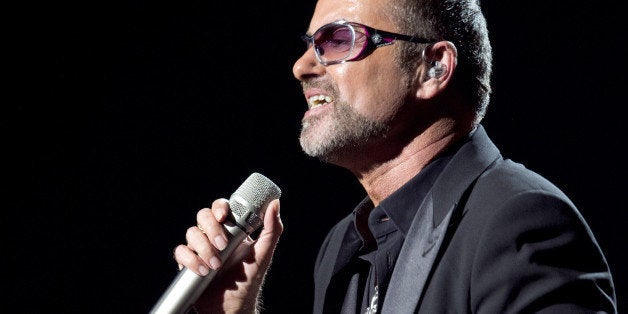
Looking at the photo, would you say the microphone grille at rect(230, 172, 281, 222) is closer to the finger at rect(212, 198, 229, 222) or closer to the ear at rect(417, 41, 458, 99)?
the finger at rect(212, 198, 229, 222)

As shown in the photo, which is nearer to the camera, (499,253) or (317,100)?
(499,253)

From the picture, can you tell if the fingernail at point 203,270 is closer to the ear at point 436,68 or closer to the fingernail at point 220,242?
the fingernail at point 220,242

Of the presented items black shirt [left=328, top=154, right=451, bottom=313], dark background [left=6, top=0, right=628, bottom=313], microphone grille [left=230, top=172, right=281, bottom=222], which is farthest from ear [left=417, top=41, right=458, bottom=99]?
dark background [left=6, top=0, right=628, bottom=313]

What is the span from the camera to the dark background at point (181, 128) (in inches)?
118

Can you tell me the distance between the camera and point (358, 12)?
6.53 ft

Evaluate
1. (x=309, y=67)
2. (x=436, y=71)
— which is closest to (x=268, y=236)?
(x=309, y=67)

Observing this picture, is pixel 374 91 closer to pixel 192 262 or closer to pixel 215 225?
pixel 215 225

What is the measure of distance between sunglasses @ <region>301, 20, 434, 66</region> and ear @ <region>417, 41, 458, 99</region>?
0.04m

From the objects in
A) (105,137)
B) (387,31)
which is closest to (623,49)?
(387,31)

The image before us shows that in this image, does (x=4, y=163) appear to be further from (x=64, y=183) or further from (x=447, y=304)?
(x=447, y=304)

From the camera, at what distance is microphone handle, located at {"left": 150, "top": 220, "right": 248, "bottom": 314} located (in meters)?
1.63

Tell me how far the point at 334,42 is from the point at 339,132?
0.34 metres

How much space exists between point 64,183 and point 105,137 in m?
0.37

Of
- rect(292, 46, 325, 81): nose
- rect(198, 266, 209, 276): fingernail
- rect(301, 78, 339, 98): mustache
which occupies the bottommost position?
rect(198, 266, 209, 276): fingernail
